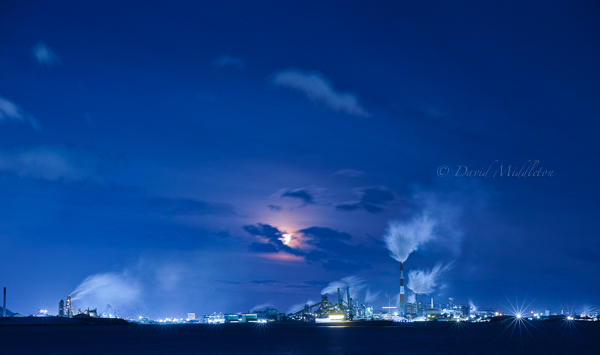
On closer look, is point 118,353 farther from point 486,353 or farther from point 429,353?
point 486,353

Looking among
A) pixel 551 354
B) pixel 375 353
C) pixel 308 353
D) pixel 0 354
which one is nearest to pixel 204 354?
pixel 308 353

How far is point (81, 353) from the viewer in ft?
233

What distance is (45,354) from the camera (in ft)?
232

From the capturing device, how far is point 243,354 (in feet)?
228

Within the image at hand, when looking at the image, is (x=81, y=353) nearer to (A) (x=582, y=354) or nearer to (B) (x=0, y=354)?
(B) (x=0, y=354)

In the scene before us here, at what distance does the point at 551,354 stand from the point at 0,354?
82210 mm

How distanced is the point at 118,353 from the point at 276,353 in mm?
23650

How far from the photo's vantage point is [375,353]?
2744 inches

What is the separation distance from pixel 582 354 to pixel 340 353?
36461 millimetres

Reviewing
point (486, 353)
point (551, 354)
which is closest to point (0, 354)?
point (486, 353)

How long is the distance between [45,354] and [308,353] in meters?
38.8

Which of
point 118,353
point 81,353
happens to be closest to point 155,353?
point 118,353

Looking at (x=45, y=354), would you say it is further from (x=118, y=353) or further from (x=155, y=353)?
(x=155, y=353)

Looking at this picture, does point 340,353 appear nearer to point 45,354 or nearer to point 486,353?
point 486,353
